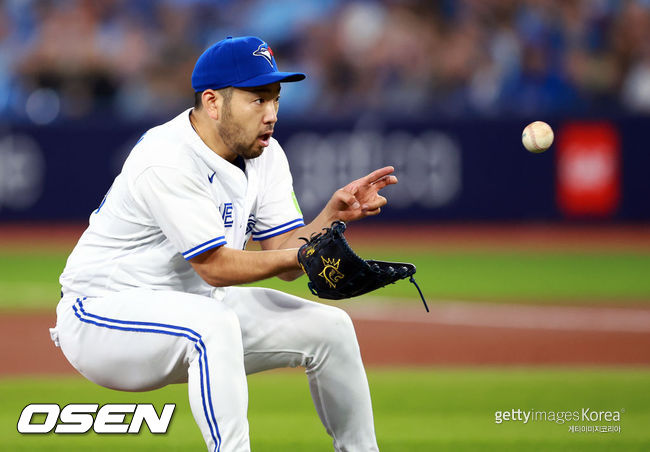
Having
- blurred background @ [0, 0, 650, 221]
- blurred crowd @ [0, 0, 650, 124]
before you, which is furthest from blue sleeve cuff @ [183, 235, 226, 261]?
blurred crowd @ [0, 0, 650, 124]

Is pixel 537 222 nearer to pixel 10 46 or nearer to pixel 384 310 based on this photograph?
pixel 384 310

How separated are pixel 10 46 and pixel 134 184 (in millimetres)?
12696

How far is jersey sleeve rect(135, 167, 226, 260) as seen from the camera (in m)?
4.02

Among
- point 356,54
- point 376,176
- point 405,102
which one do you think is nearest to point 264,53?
point 376,176

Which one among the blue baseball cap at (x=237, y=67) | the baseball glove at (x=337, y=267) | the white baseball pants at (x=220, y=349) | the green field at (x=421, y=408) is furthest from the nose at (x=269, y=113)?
the green field at (x=421, y=408)

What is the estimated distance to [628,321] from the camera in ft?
31.7

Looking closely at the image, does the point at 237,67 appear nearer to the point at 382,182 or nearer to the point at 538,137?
the point at 382,182

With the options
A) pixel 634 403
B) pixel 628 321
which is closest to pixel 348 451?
pixel 634 403

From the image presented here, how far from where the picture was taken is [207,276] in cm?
406

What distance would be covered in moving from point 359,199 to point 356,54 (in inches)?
442

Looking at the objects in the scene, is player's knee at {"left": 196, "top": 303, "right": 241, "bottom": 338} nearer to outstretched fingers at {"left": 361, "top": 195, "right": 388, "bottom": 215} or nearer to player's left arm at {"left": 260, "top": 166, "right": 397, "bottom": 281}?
player's left arm at {"left": 260, "top": 166, "right": 397, "bottom": 281}

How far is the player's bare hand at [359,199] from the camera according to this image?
439cm

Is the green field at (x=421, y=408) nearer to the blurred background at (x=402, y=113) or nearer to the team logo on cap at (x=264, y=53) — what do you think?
the team logo on cap at (x=264, y=53)

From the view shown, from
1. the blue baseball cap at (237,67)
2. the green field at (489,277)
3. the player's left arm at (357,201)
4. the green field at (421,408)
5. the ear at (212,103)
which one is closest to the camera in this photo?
the blue baseball cap at (237,67)
